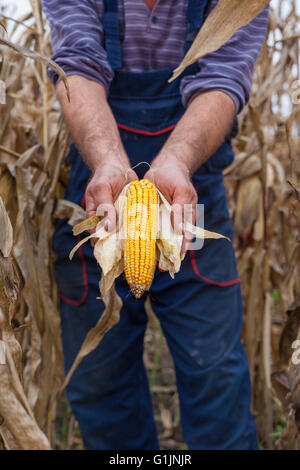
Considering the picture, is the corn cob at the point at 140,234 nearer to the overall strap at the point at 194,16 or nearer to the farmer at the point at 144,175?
the farmer at the point at 144,175

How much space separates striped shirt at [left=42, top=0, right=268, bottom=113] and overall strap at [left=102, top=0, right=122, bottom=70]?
0.07 ft

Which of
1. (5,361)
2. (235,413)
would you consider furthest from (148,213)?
(235,413)

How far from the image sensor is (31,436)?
0.87 meters

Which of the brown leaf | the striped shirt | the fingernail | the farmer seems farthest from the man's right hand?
the striped shirt

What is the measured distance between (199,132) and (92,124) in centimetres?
29

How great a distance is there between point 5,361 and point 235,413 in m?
0.93

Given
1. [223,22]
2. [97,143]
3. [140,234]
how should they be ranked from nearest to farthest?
[140,234] → [223,22] → [97,143]

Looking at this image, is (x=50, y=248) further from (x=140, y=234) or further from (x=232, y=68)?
(x=232, y=68)

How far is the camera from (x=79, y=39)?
4.55 feet

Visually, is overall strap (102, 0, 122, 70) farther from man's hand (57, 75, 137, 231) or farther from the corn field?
the corn field

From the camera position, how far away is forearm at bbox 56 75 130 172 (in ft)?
3.96

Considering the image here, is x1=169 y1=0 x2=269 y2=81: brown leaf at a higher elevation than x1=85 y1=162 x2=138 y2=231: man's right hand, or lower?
higher

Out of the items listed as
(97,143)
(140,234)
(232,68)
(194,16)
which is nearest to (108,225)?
(140,234)

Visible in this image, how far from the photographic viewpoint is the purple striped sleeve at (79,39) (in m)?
1.37
